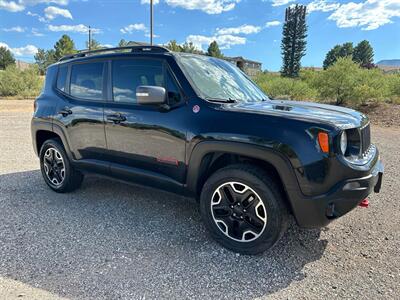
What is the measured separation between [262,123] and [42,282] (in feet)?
7.25

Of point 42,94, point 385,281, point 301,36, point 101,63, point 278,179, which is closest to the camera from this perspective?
point 385,281

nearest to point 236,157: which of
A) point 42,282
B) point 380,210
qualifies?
point 42,282

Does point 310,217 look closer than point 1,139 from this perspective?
Yes

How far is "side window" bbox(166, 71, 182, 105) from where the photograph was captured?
3189 millimetres

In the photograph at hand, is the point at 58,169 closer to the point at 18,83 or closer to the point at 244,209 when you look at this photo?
the point at 244,209

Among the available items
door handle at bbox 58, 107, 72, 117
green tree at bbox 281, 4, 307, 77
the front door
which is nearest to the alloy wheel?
the front door

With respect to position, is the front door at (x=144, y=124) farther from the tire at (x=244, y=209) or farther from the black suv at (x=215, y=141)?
the tire at (x=244, y=209)

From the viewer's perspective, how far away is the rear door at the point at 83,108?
3.84m

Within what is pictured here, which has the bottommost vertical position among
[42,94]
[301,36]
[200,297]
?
[200,297]

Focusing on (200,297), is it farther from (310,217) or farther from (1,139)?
(1,139)

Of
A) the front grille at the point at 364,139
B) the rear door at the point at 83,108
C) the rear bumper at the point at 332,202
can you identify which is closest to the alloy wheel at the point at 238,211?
the rear bumper at the point at 332,202

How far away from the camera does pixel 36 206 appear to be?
13.3 feet

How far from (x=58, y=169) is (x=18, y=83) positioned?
23.6 meters

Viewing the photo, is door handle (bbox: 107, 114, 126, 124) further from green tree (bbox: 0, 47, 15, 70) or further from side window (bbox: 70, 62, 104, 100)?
green tree (bbox: 0, 47, 15, 70)
